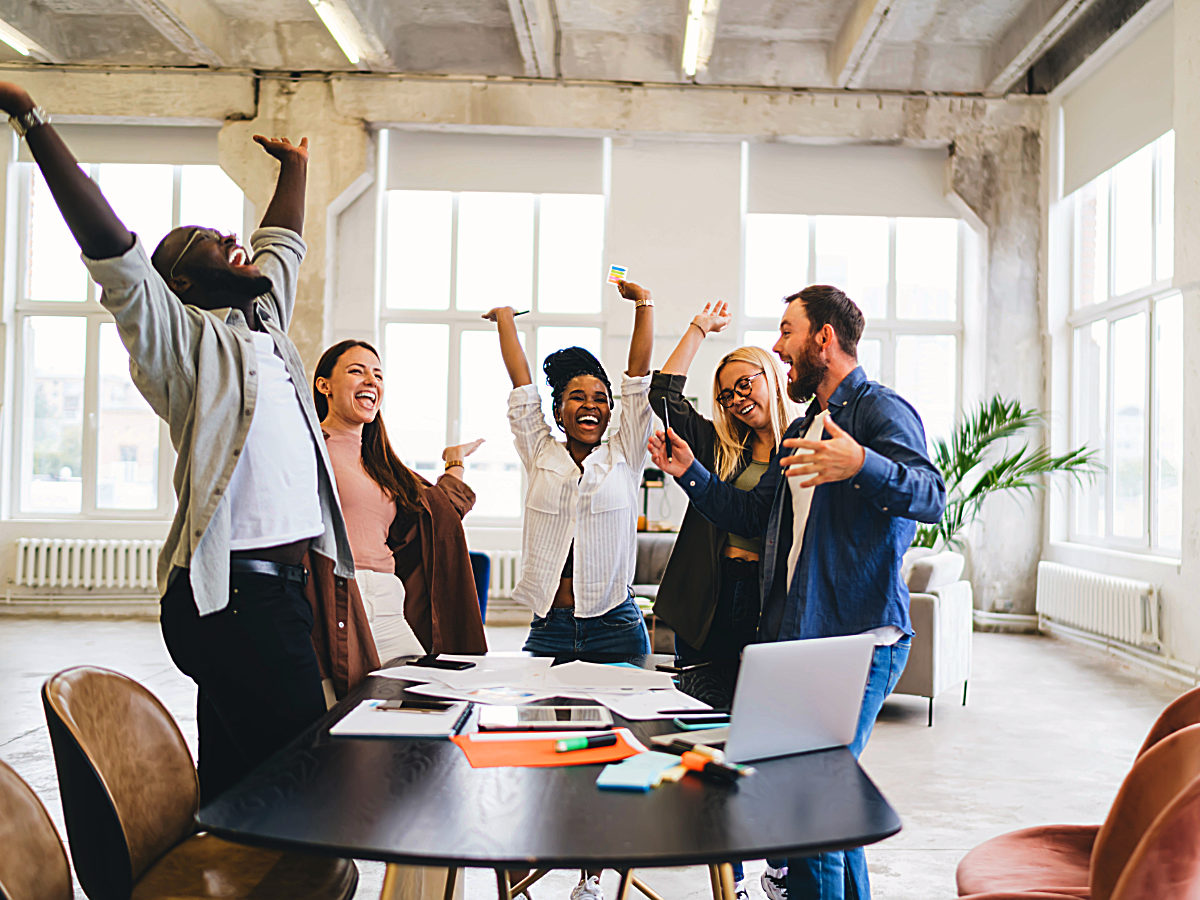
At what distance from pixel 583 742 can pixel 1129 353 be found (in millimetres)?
6863

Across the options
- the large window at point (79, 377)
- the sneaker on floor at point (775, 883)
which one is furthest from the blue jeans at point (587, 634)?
the large window at point (79, 377)

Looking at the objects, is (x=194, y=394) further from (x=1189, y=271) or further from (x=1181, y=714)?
(x=1189, y=271)

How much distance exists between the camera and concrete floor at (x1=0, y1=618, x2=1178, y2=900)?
9.34 feet

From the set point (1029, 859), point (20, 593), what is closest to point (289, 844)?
point (1029, 859)

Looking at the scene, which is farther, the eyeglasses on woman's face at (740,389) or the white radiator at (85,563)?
the white radiator at (85,563)

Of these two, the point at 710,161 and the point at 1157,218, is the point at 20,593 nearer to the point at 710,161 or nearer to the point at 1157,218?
the point at 710,161

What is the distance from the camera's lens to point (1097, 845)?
4.48ft

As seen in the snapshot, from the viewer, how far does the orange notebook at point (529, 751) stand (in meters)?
1.32

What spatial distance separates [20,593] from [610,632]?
7511 millimetres

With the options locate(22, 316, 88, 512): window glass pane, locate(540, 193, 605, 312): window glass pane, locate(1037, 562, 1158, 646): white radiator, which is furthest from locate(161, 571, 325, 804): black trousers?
locate(22, 316, 88, 512): window glass pane

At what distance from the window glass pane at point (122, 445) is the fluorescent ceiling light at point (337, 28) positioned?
11.1 ft

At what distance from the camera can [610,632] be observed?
2443mm

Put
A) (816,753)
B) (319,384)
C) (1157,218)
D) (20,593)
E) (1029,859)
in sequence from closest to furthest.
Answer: (816,753)
(1029,859)
(319,384)
(1157,218)
(20,593)

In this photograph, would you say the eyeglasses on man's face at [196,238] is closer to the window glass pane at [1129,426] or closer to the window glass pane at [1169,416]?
the window glass pane at [1169,416]
